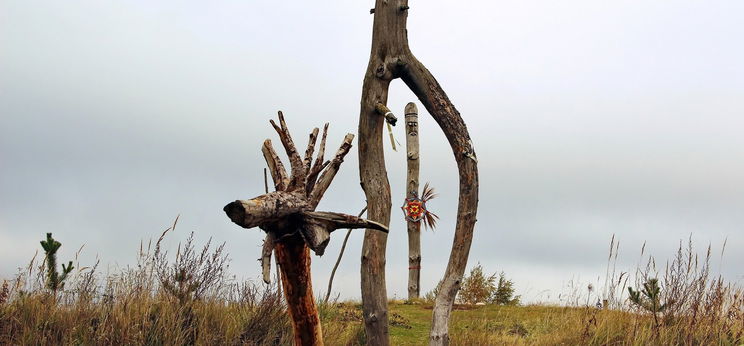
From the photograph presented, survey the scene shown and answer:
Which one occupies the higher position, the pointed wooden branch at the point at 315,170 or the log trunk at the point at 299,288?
the pointed wooden branch at the point at 315,170

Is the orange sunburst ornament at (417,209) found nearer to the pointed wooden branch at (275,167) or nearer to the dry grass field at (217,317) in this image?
the dry grass field at (217,317)

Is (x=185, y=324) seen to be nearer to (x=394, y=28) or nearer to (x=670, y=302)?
(x=394, y=28)

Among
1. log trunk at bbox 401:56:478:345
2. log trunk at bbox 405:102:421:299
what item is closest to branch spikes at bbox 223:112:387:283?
log trunk at bbox 401:56:478:345

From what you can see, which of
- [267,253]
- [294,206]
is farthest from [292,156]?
[267,253]

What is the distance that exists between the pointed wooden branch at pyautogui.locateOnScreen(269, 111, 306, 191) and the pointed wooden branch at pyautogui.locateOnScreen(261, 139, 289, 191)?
12 cm

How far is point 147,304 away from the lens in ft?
23.5

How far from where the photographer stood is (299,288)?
4320 millimetres

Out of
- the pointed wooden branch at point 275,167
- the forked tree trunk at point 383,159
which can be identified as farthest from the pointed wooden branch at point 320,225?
the forked tree trunk at point 383,159

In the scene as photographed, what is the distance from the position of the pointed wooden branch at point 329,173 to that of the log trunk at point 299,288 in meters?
0.30

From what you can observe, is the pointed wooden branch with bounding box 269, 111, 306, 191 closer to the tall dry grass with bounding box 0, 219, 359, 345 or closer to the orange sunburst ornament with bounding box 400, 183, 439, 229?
the tall dry grass with bounding box 0, 219, 359, 345

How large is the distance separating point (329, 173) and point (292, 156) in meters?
0.32

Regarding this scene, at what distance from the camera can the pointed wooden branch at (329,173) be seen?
4.20 metres

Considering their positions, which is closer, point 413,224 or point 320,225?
point 320,225

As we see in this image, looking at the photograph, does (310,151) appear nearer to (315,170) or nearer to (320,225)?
(315,170)
